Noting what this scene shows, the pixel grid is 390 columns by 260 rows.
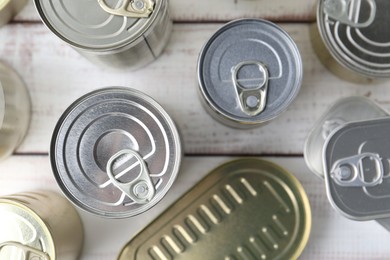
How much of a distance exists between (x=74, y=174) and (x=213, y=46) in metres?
0.29

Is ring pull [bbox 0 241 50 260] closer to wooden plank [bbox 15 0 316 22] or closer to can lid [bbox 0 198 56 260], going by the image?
can lid [bbox 0 198 56 260]

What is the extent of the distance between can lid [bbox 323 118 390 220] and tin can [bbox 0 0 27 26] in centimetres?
57

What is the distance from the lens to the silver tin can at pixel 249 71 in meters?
0.81

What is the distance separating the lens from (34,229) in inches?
31.0

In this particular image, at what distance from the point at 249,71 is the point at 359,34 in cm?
20

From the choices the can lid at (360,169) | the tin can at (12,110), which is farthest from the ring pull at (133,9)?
the can lid at (360,169)

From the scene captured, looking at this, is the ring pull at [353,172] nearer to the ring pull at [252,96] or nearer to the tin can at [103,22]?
the ring pull at [252,96]

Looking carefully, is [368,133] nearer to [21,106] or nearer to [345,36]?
[345,36]

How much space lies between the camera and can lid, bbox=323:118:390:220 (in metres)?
0.80

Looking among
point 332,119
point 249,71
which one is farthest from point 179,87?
point 332,119

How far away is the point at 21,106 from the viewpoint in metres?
0.91

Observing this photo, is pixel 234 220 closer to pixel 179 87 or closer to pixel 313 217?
pixel 313 217

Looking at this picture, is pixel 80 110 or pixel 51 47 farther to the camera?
pixel 51 47

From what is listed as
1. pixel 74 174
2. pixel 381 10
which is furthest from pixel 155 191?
pixel 381 10
